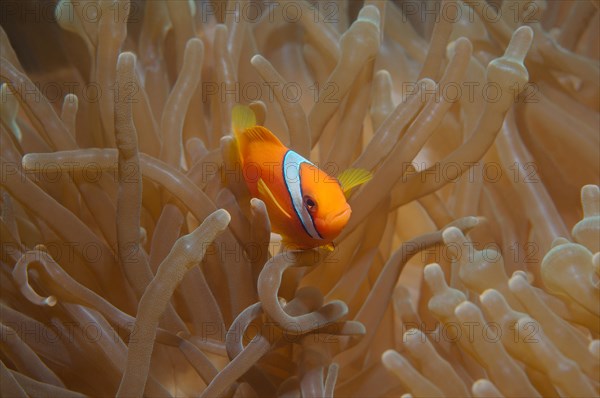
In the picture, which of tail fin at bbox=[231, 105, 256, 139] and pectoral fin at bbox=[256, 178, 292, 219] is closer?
pectoral fin at bbox=[256, 178, 292, 219]

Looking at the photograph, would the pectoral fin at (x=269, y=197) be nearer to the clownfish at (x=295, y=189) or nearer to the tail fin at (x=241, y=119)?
the clownfish at (x=295, y=189)

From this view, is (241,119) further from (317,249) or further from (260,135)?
(317,249)

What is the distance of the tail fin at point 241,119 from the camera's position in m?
0.92

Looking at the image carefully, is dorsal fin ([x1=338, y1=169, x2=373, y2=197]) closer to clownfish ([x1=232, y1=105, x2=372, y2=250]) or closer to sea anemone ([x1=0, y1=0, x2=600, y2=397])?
clownfish ([x1=232, y1=105, x2=372, y2=250])

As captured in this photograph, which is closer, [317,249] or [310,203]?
[310,203]

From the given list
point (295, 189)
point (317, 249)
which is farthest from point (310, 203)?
point (317, 249)

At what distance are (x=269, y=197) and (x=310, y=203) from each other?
0.07m

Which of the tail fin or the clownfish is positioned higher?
the tail fin

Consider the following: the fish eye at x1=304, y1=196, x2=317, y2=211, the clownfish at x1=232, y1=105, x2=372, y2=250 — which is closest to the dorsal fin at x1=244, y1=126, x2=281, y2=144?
the clownfish at x1=232, y1=105, x2=372, y2=250

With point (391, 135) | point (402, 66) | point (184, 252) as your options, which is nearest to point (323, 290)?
point (391, 135)

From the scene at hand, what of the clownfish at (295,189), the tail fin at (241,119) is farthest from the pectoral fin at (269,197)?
the tail fin at (241,119)

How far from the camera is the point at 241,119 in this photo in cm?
93

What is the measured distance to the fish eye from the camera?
77 centimetres

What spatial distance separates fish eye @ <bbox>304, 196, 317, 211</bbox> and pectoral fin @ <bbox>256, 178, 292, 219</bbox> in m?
0.04
